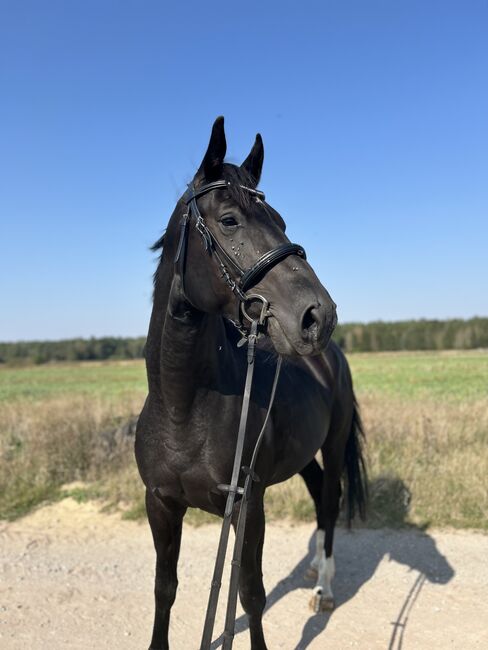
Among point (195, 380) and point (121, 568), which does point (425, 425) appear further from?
point (195, 380)

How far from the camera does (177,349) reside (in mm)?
2732

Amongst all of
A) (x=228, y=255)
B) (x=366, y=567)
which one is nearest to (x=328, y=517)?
(x=366, y=567)

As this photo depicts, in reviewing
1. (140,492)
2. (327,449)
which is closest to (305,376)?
(327,449)

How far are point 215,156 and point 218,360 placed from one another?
1.07 m

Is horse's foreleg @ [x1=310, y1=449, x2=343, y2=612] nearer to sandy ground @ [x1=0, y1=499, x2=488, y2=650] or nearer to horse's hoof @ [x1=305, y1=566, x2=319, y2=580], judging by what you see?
horse's hoof @ [x1=305, y1=566, x2=319, y2=580]

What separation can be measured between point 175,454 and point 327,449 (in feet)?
7.95

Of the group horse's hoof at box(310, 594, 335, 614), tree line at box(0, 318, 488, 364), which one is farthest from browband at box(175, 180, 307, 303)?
tree line at box(0, 318, 488, 364)

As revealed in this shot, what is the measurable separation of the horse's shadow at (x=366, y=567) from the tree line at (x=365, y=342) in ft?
155

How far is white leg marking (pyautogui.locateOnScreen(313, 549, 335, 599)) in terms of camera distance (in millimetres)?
4465

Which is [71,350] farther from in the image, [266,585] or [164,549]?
[164,549]

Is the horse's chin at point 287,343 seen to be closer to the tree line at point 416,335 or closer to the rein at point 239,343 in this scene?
the rein at point 239,343

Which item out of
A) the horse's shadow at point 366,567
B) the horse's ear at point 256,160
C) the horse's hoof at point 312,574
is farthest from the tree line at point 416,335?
the horse's ear at point 256,160

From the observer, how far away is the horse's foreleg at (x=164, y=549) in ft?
10.4

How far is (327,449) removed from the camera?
16.4 ft
